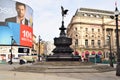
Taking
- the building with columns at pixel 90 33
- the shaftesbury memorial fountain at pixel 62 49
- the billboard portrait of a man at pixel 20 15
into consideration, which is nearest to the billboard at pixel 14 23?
the billboard portrait of a man at pixel 20 15

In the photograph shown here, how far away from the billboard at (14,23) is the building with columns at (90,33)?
20.9 metres

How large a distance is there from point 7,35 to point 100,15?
1808 inches

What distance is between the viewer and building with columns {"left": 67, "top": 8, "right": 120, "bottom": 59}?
107312mm

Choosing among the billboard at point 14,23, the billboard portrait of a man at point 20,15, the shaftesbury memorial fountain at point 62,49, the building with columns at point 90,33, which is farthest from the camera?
the building with columns at point 90,33

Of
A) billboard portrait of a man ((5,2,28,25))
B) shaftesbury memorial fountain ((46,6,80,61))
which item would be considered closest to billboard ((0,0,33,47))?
billboard portrait of a man ((5,2,28,25))

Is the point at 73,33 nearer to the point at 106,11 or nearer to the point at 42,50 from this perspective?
the point at 106,11

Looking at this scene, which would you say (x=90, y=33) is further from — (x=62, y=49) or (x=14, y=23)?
(x=62, y=49)

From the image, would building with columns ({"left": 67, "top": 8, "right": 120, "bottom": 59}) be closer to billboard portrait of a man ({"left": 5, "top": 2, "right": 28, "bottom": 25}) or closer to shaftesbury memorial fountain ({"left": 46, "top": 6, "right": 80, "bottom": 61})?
billboard portrait of a man ({"left": 5, "top": 2, "right": 28, "bottom": 25})

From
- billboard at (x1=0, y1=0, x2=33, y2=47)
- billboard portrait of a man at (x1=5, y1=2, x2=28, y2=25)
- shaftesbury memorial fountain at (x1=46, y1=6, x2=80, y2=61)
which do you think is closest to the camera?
shaftesbury memorial fountain at (x1=46, y1=6, x2=80, y2=61)

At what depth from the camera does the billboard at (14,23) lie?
93000 mm

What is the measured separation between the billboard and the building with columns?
68.5 ft

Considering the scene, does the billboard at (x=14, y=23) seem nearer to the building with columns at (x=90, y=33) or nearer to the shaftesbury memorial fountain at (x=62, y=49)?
the building with columns at (x=90, y=33)

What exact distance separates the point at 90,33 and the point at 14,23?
3414 centimetres

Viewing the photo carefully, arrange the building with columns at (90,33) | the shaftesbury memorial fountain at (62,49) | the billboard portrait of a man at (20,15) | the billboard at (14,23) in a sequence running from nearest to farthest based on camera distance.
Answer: the shaftesbury memorial fountain at (62,49), the billboard at (14,23), the billboard portrait of a man at (20,15), the building with columns at (90,33)
